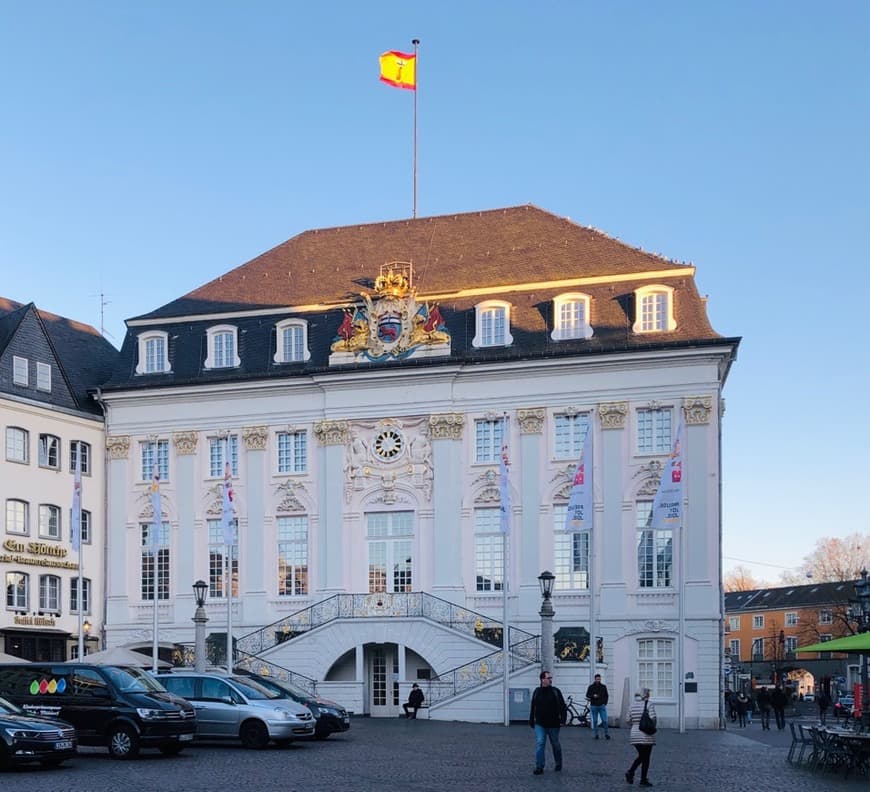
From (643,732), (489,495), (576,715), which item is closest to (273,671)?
(489,495)

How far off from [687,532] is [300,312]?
1676 cm

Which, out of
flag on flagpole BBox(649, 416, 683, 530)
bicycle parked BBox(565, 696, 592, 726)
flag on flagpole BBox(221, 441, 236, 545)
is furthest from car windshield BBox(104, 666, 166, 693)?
bicycle parked BBox(565, 696, 592, 726)

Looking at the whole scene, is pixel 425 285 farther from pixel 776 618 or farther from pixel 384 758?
pixel 776 618

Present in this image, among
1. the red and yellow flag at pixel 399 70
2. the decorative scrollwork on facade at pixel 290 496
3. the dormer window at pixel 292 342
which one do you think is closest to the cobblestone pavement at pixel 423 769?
the decorative scrollwork on facade at pixel 290 496

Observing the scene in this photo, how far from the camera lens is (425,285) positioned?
180 feet

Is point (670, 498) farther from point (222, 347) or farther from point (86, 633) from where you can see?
point (86, 633)

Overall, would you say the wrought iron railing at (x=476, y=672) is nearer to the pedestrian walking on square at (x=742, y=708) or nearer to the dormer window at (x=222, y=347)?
the pedestrian walking on square at (x=742, y=708)

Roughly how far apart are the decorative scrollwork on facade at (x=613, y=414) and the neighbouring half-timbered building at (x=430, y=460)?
5.1 inches

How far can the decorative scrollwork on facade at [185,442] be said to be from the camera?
5584 cm

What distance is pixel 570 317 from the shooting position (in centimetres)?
5197

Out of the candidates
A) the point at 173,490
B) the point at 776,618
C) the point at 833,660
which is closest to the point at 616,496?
the point at 173,490

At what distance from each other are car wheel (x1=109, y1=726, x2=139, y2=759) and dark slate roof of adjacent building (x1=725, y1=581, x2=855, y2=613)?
94345 mm

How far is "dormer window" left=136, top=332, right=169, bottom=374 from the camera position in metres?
57.2

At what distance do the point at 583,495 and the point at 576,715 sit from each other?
7799 mm
